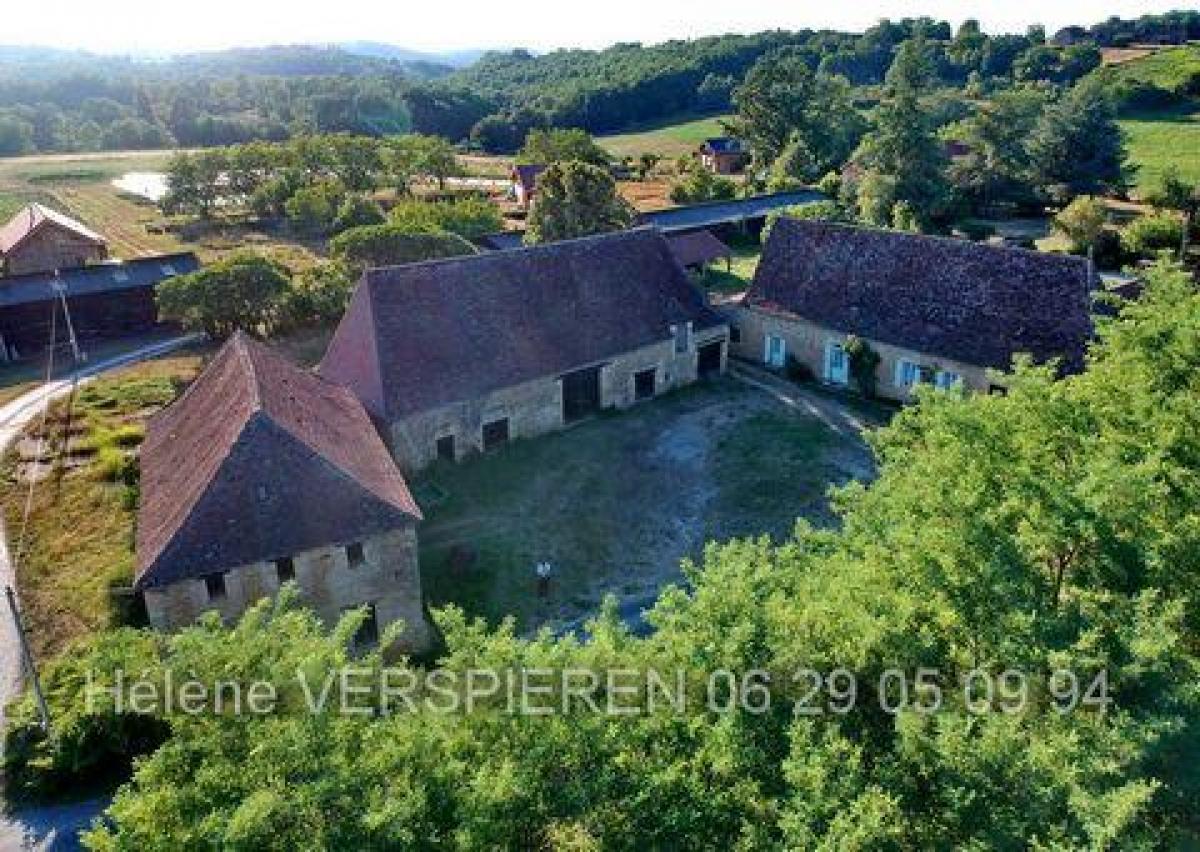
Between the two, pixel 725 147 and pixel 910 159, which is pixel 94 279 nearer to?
pixel 910 159

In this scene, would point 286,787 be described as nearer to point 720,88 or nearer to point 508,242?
point 508,242

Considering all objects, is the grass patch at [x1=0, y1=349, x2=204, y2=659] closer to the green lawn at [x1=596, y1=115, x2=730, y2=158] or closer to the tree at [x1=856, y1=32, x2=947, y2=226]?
the tree at [x1=856, y1=32, x2=947, y2=226]

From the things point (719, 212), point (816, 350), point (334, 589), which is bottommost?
point (334, 589)

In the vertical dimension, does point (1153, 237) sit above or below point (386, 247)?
below

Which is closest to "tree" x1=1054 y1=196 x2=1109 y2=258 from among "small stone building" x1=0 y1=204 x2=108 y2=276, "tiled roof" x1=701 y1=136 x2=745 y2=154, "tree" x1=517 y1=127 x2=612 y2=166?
"tree" x1=517 y1=127 x2=612 y2=166

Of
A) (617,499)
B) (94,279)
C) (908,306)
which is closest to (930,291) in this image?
(908,306)

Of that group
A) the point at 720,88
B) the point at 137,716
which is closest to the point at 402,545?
the point at 137,716

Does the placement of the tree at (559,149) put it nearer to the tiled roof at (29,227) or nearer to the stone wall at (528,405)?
the tiled roof at (29,227)
